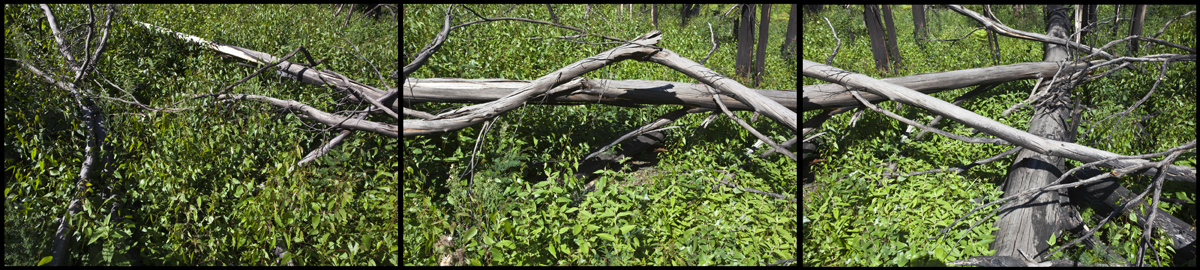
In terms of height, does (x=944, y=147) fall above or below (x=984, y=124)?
below

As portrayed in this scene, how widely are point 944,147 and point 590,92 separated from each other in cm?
172

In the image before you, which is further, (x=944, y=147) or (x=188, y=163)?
(x=944, y=147)

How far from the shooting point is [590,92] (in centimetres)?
236

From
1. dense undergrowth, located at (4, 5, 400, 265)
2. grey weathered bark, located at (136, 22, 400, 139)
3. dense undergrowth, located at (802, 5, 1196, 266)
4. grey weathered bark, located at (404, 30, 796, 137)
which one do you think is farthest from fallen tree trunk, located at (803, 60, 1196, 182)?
dense undergrowth, located at (4, 5, 400, 265)

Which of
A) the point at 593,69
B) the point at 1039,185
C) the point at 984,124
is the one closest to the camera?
the point at 984,124

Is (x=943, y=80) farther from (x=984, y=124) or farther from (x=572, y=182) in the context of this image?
(x=572, y=182)

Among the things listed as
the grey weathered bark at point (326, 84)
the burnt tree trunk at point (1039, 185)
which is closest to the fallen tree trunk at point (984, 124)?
the burnt tree trunk at point (1039, 185)

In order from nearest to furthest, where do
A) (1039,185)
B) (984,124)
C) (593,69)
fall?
(984,124)
(1039,185)
(593,69)

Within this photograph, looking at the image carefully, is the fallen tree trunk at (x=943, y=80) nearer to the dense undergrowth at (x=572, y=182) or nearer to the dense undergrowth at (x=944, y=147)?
the dense undergrowth at (x=944, y=147)

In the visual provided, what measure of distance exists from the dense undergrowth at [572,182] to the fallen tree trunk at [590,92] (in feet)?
0.46

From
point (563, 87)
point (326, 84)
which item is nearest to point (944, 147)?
point (563, 87)

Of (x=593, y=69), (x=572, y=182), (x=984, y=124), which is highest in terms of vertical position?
(x=593, y=69)

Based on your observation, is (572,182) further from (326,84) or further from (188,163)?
(188,163)

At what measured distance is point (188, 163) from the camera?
2.19 meters
